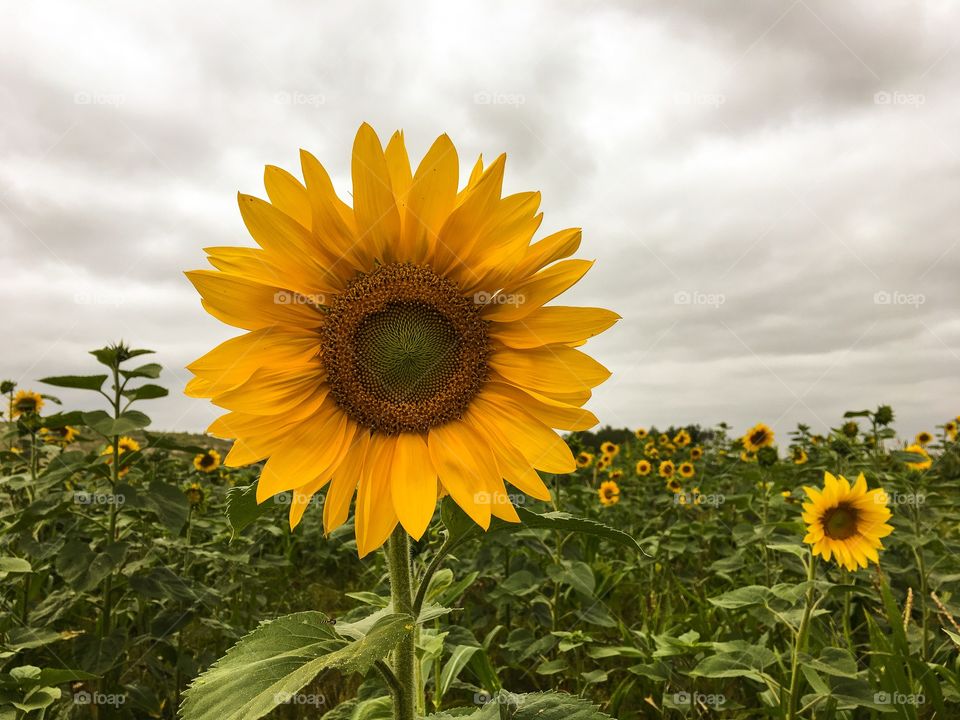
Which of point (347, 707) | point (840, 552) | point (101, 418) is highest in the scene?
point (101, 418)

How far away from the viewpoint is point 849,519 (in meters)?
3.88

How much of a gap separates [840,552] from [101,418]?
4.19 metres

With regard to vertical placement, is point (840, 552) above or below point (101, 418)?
below

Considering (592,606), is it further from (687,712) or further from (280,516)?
(280,516)

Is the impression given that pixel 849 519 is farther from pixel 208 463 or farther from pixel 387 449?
pixel 208 463

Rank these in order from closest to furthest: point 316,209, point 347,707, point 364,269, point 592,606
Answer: point 316,209 < point 364,269 < point 347,707 < point 592,606

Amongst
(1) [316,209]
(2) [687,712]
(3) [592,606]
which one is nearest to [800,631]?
(2) [687,712]

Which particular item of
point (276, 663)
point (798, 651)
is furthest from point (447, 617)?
point (276, 663)

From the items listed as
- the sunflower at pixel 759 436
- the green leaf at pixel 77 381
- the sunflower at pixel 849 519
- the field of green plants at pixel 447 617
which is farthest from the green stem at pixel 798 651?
the sunflower at pixel 759 436

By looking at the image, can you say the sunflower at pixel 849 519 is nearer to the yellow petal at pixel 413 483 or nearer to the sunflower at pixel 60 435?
the yellow petal at pixel 413 483

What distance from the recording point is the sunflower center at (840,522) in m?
3.84

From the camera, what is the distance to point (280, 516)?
21.2 ft

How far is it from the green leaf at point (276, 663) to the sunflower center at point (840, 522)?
10.5ft

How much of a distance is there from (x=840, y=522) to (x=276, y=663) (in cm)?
357
